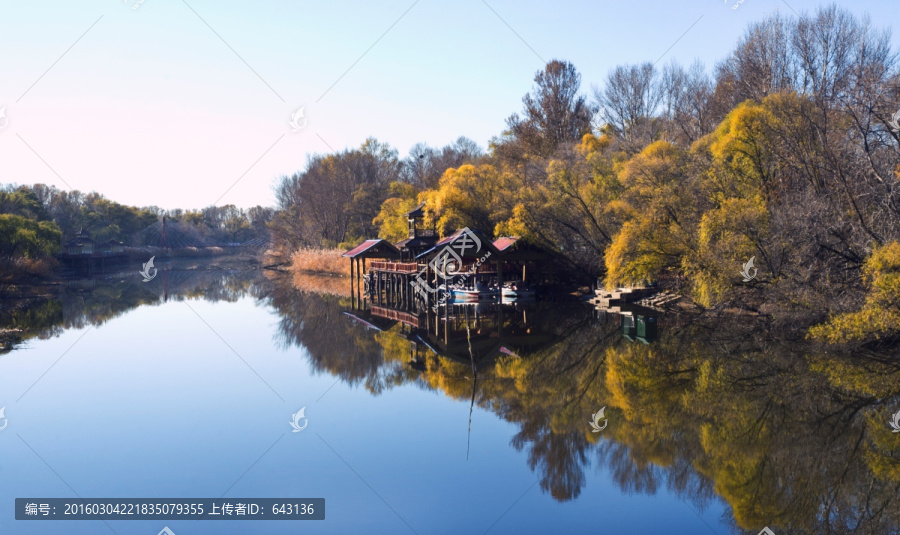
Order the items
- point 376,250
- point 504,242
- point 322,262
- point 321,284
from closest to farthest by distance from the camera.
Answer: point 504,242 → point 376,250 → point 321,284 → point 322,262

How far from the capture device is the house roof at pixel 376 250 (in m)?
37.3

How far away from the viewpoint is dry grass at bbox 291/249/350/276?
177 ft

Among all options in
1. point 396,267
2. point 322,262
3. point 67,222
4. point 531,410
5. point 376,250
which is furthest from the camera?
point 67,222

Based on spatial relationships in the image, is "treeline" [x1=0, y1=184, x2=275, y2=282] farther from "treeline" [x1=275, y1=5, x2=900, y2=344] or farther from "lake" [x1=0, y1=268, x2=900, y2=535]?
"treeline" [x1=275, y1=5, x2=900, y2=344]

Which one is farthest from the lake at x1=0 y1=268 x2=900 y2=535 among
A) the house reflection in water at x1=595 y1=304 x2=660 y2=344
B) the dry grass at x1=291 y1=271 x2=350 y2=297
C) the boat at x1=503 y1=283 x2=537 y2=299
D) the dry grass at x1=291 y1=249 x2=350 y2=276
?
the dry grass at x1=291 y1=249 x2=350 y2=276

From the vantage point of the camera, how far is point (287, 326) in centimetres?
2720

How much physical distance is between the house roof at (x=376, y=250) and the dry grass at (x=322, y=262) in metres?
14.5

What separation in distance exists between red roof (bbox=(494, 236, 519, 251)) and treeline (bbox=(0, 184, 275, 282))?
28353 millimetres

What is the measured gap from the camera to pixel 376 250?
1499 inches

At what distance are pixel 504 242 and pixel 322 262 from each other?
25490 millimetres

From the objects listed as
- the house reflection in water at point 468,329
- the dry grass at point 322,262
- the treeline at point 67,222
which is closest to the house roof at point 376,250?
the house reflection in water at point 468,329

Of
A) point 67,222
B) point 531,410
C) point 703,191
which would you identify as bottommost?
point 531,410

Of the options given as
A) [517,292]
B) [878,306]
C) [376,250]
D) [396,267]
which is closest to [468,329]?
[517,292]

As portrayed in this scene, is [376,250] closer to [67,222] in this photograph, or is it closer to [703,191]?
[703,191]
